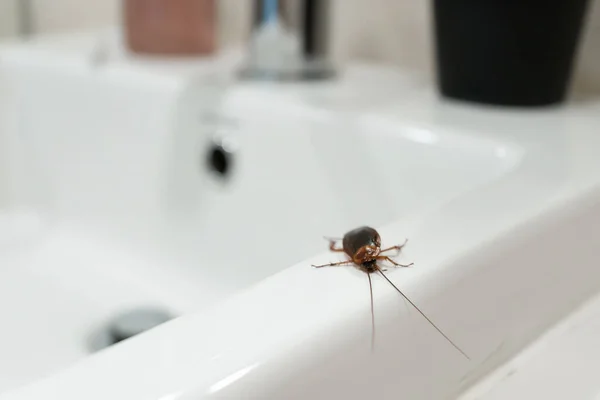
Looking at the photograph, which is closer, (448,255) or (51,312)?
(448,255)

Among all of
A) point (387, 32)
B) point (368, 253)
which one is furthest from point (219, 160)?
point (368, 253)

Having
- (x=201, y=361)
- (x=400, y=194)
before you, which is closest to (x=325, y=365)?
(x=201, y=361)

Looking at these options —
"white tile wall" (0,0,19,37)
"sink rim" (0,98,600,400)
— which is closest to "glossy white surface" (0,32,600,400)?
"sink rim" (0,98,600,400)

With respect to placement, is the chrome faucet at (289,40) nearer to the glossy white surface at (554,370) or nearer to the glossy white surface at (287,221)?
the glossy white surface at (287,221)

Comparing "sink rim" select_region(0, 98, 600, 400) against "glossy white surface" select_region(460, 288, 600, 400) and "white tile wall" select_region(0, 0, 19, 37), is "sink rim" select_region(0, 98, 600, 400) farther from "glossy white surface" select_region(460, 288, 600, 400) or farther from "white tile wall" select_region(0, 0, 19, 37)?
"white tile wall" select_region(0, 0, 19, 37)

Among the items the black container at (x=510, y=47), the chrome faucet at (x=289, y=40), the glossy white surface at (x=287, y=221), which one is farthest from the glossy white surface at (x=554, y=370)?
the chrome faucet at (x=289, y=40)

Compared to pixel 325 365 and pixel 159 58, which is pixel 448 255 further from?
pixel 159 58

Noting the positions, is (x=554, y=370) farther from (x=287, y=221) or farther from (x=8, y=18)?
(x=8, y=18)

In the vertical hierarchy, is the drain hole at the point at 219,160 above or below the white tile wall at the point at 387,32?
below
